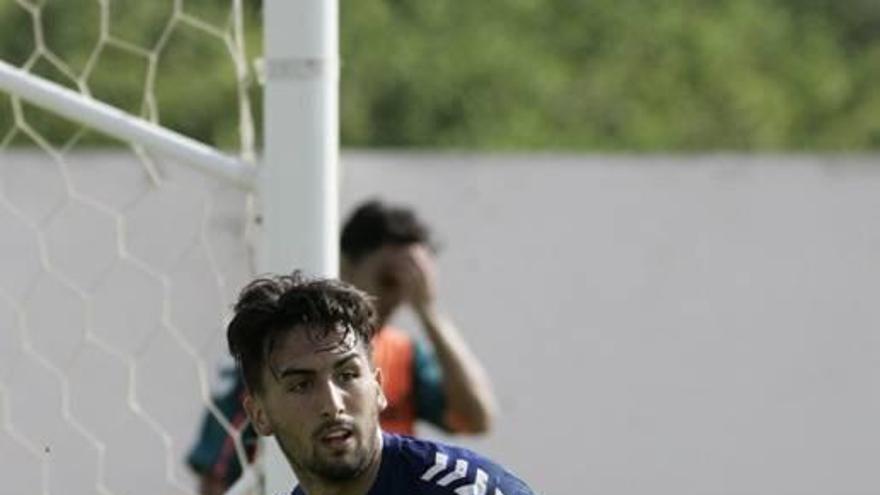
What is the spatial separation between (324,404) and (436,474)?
0.21 meters

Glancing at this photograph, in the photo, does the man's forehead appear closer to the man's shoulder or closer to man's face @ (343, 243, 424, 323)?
the man's shoulder

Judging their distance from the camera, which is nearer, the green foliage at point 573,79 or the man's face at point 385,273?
the man's face at point 385,273

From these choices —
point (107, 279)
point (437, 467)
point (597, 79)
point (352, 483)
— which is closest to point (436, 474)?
point (437, 467)

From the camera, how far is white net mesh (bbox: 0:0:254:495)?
495cm

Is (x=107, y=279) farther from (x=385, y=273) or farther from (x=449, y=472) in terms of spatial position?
(x=449, y=472)

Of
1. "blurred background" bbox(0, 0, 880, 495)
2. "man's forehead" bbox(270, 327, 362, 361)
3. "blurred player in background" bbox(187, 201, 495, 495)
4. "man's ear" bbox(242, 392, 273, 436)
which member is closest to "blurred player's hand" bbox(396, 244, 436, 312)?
"blurred player in background" bbox(187, 201, 495, 495)

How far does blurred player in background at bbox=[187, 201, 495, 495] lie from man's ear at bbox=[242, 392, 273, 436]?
6.05ft

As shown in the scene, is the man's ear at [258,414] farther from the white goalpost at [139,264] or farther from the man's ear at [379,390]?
the white goalpost at [139,264]

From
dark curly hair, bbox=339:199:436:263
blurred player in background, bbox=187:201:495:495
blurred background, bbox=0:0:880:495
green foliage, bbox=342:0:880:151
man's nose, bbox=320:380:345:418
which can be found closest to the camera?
man's nose, bbox=320:380:345:418

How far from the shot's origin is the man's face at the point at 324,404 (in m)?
3.55

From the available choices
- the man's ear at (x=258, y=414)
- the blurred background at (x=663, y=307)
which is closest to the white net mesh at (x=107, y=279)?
the man's ear at (x=258, y=414)

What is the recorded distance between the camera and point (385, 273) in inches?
236

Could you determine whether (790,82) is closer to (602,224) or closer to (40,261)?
(602,224)

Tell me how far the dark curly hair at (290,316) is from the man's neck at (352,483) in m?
0.15
